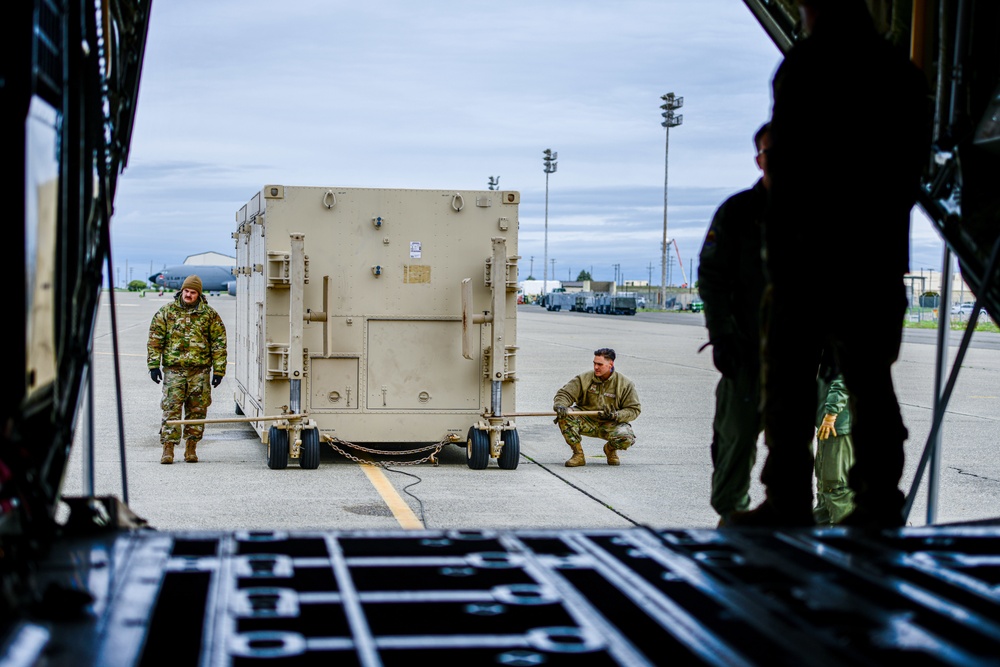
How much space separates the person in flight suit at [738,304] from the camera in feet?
16.2

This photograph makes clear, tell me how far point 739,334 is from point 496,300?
6213 millimetres

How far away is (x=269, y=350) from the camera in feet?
35.8

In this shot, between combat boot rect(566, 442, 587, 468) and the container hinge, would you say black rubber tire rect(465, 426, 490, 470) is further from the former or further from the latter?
the container hinge

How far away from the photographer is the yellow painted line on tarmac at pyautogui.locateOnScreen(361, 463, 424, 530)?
847cm

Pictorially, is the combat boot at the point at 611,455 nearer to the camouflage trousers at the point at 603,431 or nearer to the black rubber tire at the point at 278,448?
the camouflage trousers at the point at 603,431

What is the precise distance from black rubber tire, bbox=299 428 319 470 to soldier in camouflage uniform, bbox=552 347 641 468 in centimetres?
243

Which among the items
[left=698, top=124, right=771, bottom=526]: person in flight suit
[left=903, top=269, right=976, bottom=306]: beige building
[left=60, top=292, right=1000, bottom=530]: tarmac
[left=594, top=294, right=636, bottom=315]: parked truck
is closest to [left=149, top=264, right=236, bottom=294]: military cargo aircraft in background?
[left=594, top=294, right=636, bottom=315]: parked truck

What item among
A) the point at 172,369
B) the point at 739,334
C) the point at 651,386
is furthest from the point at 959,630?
the point at 651,386

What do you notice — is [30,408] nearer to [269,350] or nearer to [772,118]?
[772,118]

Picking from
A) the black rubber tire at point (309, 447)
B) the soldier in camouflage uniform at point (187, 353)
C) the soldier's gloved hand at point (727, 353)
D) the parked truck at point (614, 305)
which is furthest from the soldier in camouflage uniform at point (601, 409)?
the parked truck at point (614, 305)

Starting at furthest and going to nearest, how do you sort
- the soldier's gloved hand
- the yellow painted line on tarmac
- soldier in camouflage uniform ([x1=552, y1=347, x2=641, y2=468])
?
soldier in camouflage uniform ([x1=552, y1=347, x2=641, y2=468]) < the yellow painted line on tarmac < the soldier's gloved hand

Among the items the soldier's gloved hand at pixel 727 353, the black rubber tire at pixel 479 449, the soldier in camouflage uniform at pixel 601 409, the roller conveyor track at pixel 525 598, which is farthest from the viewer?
the soldier in camouflage uniform at pixel 601 409

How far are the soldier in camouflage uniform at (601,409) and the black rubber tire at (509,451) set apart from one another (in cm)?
71

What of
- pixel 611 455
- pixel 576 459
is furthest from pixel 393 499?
pixel 611 455
